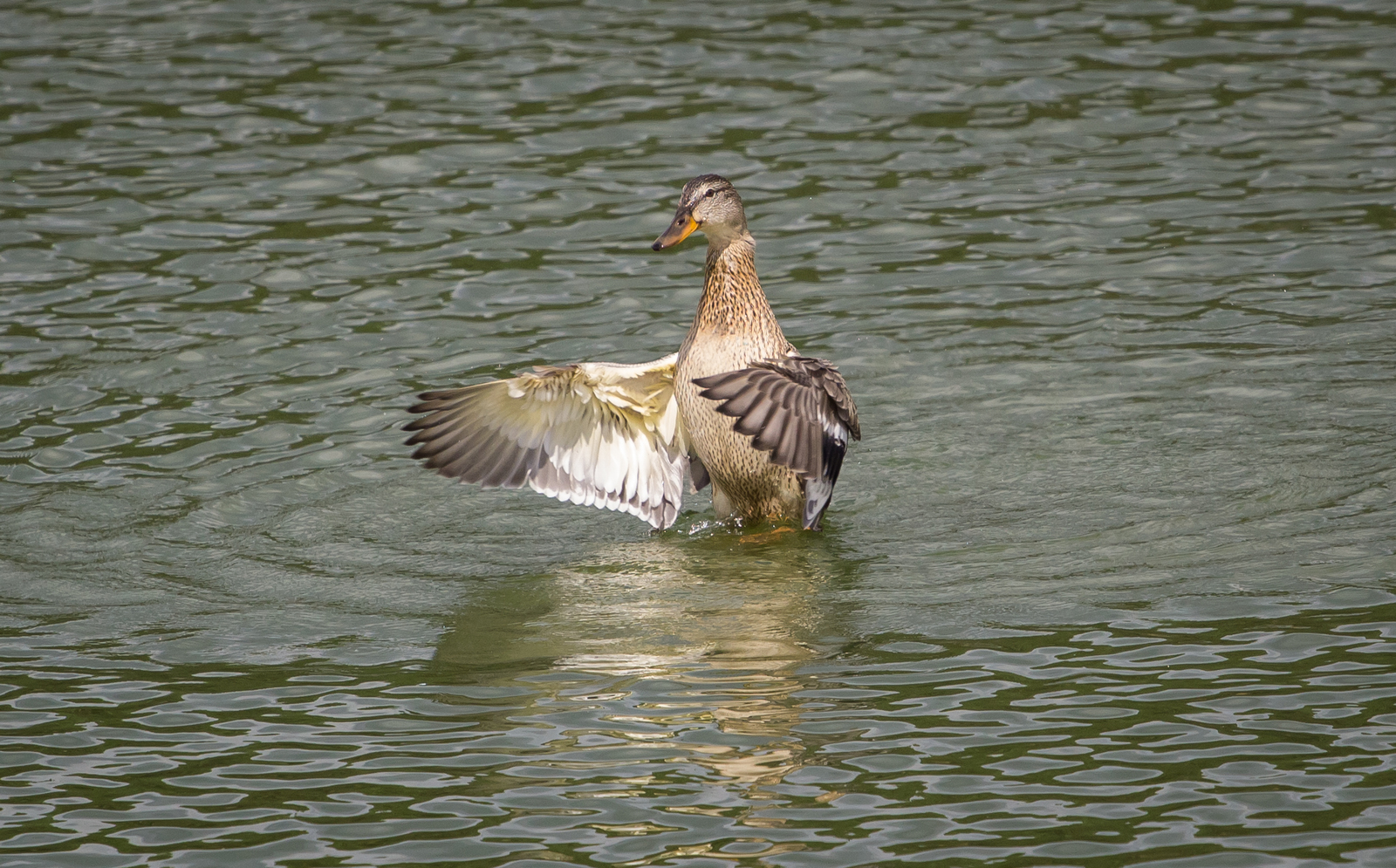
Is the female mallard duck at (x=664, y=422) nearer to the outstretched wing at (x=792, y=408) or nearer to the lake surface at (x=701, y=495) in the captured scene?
the outstretched wing at (x=792, y=408)

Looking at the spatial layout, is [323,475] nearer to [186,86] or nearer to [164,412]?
[164,412]

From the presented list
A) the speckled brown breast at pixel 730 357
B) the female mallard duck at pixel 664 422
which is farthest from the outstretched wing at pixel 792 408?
the speckled brown breast at pixel 730 357

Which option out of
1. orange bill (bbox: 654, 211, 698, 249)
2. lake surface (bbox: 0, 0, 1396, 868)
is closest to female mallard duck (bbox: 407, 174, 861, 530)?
orange bill (bbox: 654, 211, 698, 249)

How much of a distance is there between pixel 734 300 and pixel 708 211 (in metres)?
0.47

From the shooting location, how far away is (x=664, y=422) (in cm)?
898

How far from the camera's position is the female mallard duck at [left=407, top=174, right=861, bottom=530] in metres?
8.26

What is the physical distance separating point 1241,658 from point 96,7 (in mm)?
14705

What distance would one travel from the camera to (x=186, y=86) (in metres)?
15.0

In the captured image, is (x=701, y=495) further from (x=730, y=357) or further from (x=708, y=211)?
(x=708, y=211)

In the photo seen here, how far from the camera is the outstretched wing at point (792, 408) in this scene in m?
7.30

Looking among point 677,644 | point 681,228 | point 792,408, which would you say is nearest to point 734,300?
point 681,228

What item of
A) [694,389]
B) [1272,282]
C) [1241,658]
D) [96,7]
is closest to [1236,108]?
[1272,282]

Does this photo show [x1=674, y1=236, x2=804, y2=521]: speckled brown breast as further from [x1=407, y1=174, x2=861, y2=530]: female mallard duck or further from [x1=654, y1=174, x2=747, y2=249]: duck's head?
[x1=654, y1=174, x2=747, y2=249]: duck's head

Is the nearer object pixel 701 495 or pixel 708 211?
pixel 708 211
